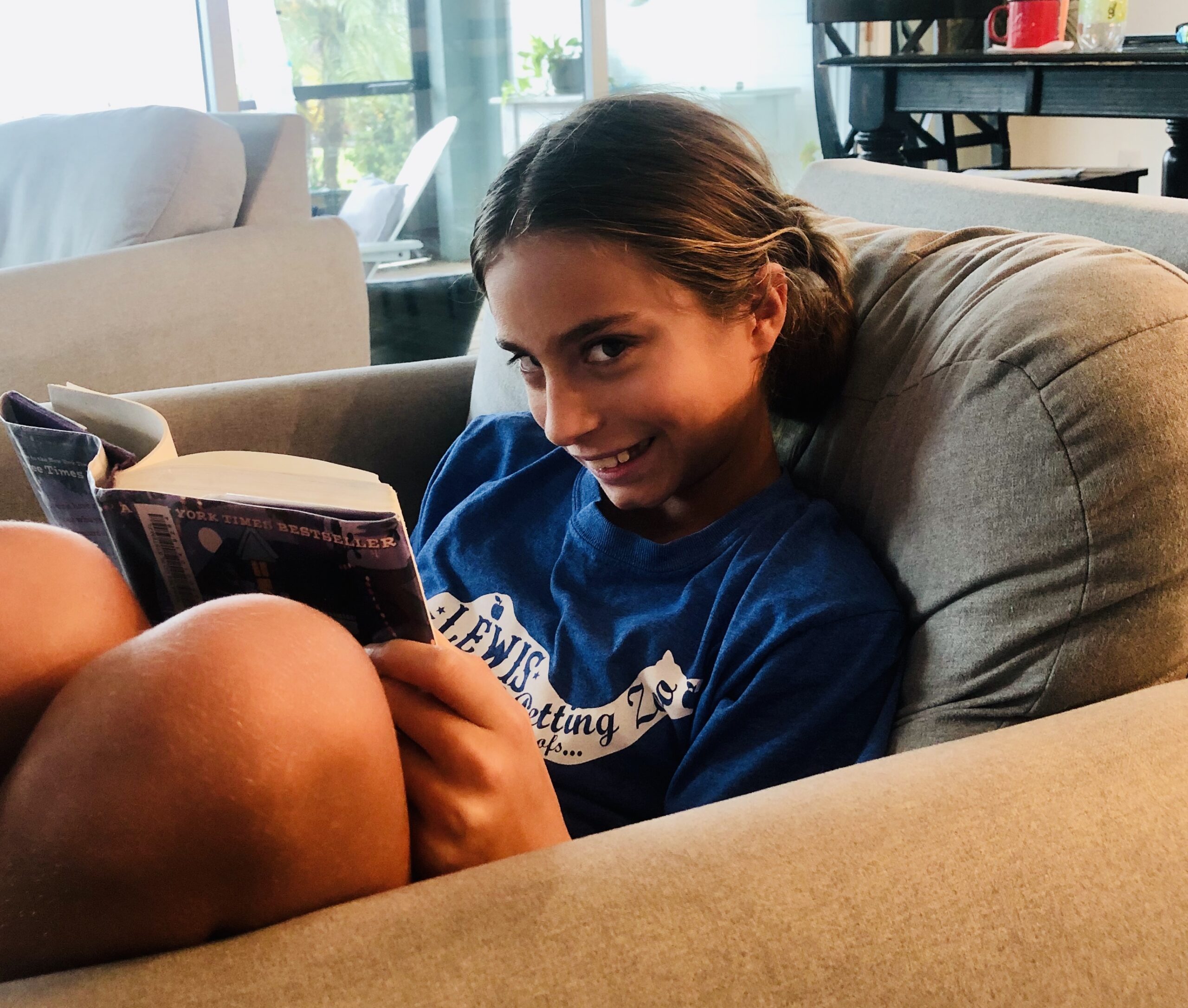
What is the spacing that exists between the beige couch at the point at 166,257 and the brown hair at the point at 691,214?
3.45ft

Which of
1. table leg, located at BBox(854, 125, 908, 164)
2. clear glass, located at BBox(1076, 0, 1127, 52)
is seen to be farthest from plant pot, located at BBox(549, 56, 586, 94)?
clear glass, located at BBox(1076, 0, 1127, 52)

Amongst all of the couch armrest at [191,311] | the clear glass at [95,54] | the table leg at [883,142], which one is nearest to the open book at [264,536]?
the couch armrest at [191,311]

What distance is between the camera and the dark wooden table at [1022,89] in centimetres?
222

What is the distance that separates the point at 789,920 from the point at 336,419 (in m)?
1.09

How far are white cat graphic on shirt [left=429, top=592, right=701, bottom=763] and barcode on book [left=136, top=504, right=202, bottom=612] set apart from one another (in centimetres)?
25

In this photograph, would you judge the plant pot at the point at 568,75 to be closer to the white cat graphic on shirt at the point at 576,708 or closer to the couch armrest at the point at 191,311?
the couch armrest at the point at 191,311

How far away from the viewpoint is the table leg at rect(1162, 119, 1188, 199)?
248 cm

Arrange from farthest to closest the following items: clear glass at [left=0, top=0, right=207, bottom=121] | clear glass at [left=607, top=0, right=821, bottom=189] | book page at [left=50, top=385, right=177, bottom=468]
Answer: clear glass at [left=607, top=0, right=821, bottom=189]
clear glass at [left=0, top=0, right=207, bottom=121]
book page at [left=50, top=385, right=177, bottom=468]

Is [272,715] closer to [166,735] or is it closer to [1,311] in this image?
[166,735]

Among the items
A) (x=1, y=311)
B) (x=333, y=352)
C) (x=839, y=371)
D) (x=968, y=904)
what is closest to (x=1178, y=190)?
(x=333, y=352)

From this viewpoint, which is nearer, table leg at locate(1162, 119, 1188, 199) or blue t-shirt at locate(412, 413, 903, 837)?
blue t-shirt at locate(412, 413, 903, 837)

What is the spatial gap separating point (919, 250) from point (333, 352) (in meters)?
1.43

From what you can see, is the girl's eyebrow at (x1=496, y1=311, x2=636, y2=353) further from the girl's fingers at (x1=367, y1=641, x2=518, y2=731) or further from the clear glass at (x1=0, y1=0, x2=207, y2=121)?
the clear glass at (x1=0, y1=0, x2=207, y2=121)

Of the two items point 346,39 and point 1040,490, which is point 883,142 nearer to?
point 346,39
